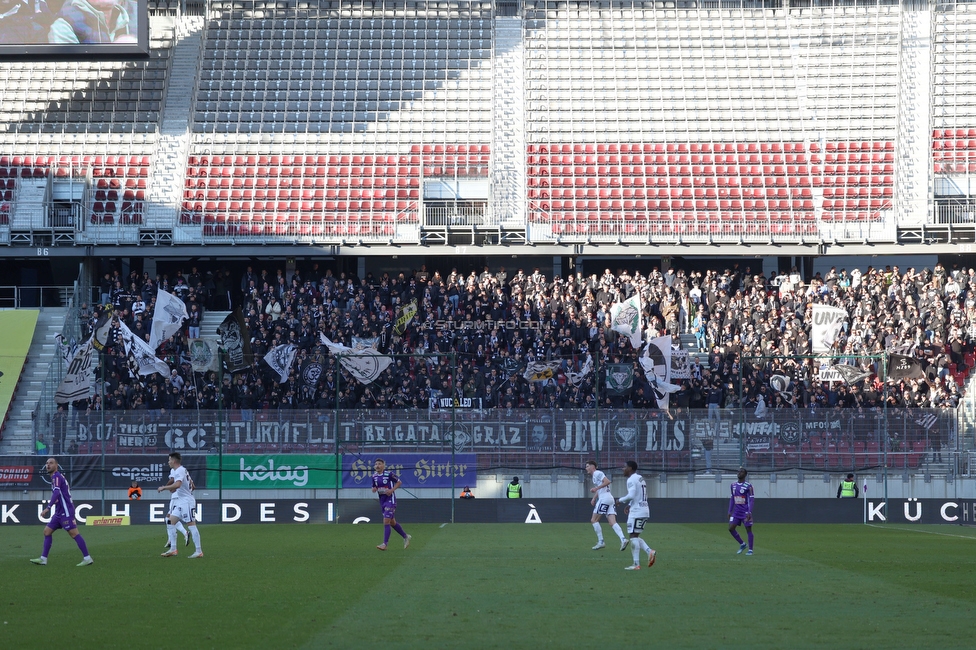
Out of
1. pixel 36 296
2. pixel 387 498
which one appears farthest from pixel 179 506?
pixel 36 296

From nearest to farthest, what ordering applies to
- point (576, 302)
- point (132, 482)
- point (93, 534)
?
point (93, 534)
point (132, 482)
point (576, 302)

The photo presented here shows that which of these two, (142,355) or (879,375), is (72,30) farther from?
(879,375)

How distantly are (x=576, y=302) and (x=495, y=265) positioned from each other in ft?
19.0

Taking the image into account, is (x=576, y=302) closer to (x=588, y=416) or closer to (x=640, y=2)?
(x=588, y=416)

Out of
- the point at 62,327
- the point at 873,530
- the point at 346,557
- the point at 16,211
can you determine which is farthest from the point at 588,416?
the point at 16,211

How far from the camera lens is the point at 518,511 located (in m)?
30.3

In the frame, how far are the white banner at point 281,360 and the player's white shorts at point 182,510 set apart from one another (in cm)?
1320

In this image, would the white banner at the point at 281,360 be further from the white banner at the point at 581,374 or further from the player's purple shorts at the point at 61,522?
the player's purple shorts at the point at 61,522

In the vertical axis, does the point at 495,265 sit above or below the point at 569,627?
above

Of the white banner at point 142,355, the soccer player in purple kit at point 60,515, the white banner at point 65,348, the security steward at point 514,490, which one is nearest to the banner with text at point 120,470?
the white banner at point 142,355

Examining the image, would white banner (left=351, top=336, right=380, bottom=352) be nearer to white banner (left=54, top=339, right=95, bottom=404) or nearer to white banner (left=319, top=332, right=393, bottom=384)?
white banner (left=319, top=332, right=393, bottom=384)

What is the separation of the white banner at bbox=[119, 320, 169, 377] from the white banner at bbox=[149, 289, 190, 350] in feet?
5.44

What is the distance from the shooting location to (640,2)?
50.6m

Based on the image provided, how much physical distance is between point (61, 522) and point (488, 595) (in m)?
7.59
